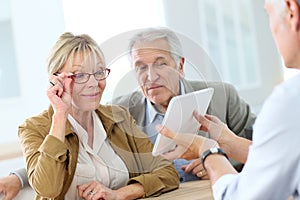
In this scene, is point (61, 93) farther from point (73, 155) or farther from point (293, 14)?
point (293, 14)

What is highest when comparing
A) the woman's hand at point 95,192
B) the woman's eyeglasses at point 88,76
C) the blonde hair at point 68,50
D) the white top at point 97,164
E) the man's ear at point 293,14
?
the man's ear at point 293,14

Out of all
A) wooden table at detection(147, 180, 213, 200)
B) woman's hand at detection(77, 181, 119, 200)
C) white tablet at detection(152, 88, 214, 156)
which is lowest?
wooden table at detection(147, 180, 213, 200)

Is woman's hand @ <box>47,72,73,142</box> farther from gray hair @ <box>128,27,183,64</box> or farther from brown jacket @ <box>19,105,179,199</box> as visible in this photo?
gray hair @ <box>128,27,183,64</box>

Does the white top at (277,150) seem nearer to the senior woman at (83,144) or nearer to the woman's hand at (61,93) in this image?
the senior woman at (83,144)

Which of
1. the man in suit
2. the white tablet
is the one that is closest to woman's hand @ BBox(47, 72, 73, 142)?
the man in suit

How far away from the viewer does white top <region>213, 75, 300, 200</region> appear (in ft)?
2.90

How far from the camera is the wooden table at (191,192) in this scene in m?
1.49

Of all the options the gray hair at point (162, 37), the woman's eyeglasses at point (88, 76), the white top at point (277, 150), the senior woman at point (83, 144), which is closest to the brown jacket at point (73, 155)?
the senior woman at point (83, 144)

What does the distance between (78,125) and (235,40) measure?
7.76 ft

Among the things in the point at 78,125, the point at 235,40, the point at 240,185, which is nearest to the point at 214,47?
the point at 235,40

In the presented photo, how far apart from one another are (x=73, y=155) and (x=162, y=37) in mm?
417

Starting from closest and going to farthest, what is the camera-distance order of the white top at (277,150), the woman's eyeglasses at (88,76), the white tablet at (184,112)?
1. the white top at (277,150)
2. the white tablet at (184,112)
3. the woman's eyeglasses at (88,76)

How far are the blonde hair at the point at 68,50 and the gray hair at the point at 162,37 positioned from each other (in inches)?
5.7

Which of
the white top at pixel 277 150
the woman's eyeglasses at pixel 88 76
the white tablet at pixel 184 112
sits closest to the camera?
the white top at pixel 277 150
